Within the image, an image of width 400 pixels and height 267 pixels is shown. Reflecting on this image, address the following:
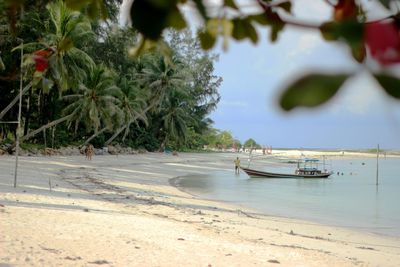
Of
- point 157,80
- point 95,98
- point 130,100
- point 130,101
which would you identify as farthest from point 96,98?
point 157,80

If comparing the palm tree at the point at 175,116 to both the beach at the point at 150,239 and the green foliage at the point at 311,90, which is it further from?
the green foliage at the point at 311,90

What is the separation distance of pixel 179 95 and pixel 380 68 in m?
41.1

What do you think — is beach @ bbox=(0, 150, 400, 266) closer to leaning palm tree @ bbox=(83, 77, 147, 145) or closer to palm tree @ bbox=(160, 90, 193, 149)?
leaning palm tree @ bbox=(83, 77, 147, 145)

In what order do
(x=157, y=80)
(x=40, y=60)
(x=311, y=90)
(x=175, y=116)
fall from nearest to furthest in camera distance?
(x=311, y=90) → (x=40, y=60) → (x=157, y=80) → (x=175, y=116)

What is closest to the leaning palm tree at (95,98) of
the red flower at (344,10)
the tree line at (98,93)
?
the tree line at (98,93)

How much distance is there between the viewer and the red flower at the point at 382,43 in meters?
0.46

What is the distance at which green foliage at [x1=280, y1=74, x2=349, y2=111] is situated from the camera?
0.44 metres

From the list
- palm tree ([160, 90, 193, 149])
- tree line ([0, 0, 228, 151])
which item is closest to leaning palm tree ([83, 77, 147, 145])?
tree line ([0, 0, 228, 151])

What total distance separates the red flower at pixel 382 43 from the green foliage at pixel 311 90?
38mm

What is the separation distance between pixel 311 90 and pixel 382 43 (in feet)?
0.31

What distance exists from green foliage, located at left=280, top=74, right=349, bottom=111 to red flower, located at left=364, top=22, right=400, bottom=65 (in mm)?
38

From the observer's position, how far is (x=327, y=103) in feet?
1.53

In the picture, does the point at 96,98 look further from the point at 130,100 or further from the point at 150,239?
the point at 150,239

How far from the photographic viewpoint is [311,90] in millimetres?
446
